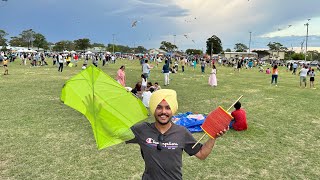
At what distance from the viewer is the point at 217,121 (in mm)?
2746

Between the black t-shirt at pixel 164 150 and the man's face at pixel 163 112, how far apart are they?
18cm

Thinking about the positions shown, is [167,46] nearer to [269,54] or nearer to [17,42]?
[269,54]

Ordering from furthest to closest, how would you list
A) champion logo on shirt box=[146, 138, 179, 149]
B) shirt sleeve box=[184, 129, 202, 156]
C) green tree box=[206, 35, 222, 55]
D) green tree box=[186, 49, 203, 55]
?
green tree box=[186, 49, 203, 55], green tree box=[206, 35, 222, 55], shirt sleeve box=[184, 129, 202, 156], champion logo on shirt box=[146, 138, 179, 149]

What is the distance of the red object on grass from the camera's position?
272 centimetres

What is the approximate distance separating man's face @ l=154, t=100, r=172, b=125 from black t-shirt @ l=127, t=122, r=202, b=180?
0.18m

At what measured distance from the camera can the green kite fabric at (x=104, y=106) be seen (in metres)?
2.92

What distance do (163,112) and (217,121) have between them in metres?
0.50

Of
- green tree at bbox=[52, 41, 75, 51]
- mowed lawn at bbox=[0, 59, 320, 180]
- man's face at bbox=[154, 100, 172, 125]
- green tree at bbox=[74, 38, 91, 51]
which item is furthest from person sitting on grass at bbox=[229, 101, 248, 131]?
green tree at bbox=[52, 41, 75, 51]

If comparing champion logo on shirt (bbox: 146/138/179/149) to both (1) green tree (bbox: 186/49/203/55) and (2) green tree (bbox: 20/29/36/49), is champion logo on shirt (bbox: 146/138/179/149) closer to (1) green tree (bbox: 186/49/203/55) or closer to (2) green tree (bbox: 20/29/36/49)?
(2) green tree (bbox: 20/29/36/49)

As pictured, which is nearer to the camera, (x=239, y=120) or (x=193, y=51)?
(x=239, y=120)

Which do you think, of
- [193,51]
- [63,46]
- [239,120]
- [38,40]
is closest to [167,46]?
[193,51]

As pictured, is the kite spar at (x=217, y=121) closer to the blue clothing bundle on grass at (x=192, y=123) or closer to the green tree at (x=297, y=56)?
the blue clothing bundle on grass at (x=192, y=123)

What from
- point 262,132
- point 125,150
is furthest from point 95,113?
point 262,132

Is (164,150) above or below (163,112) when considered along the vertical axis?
below
